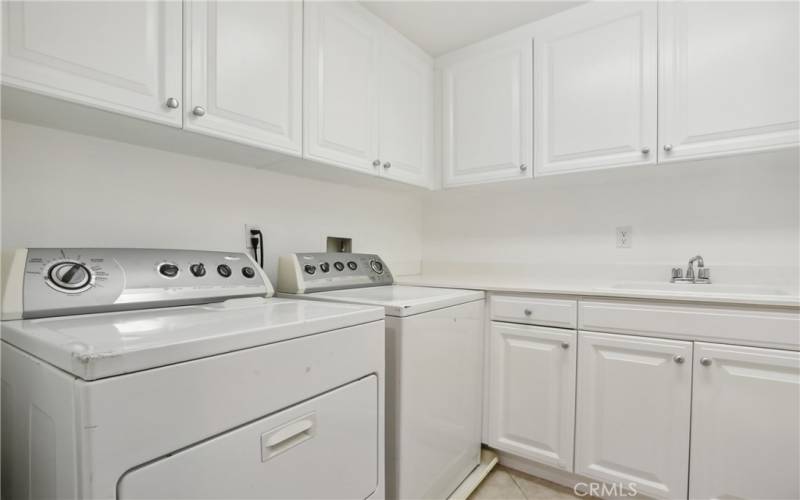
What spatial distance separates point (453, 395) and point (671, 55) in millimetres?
1684

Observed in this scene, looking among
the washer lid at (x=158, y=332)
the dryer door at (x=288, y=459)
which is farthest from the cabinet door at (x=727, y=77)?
the dryer door at (x=288, y=459)

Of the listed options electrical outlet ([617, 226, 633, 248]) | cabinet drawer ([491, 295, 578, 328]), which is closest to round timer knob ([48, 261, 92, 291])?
cabinet drawer ([491, 295, 578, 328])

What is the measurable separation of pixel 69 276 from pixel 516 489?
1837mm

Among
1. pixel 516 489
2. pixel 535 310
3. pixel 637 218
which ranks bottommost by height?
pixel 516 489

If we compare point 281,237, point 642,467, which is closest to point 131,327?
point 281,237

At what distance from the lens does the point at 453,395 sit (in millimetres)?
1525

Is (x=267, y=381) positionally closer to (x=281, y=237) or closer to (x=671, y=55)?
(x=281, y=237)

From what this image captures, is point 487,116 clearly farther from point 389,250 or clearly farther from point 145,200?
point 145,200

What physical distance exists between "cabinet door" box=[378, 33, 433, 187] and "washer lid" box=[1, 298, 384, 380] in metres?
1.07

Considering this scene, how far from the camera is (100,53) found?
100 centimetres

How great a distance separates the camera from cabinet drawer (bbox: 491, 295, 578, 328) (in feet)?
5.23

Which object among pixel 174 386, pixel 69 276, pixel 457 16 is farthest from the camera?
pixel 457 16

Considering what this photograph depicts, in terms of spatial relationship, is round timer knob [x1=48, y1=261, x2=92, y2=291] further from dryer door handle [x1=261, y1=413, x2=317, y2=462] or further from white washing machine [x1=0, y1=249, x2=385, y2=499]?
dryer door handle [x1=261, y1=413, x2=317, y2=462]

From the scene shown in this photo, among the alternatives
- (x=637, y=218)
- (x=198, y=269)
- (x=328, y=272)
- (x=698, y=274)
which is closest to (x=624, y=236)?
(x=637, y=218)
